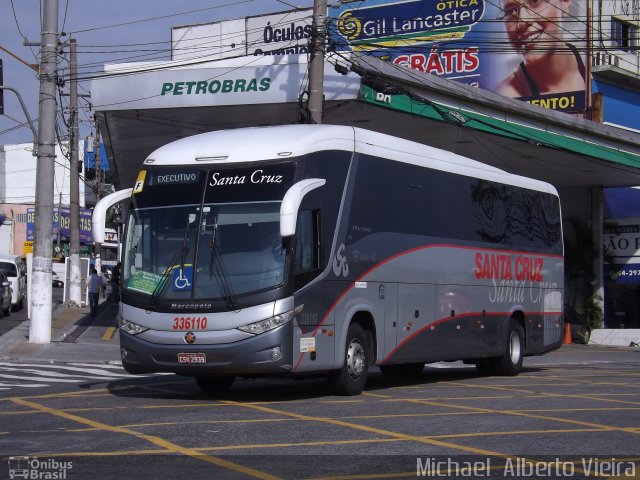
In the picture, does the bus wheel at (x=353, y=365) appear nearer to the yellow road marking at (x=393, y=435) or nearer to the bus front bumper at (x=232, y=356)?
the bus front bumper at (x=232, y=356)

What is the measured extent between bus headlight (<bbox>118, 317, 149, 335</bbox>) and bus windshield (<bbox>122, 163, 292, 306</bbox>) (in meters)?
0.45

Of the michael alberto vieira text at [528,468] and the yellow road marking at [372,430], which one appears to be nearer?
the michael alberto vieira text at [528,468]

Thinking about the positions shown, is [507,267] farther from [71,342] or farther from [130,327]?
[71,342]

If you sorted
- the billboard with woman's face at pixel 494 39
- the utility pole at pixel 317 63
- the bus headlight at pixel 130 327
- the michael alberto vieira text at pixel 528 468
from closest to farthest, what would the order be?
the michael alberto vieira text at pixel 528 468
the bus headlight at pixel 130 327
the utility pole at pixel 317 63
the billboard with woman's face at pixel 494 39

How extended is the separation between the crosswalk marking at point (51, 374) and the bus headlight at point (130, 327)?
111 inches

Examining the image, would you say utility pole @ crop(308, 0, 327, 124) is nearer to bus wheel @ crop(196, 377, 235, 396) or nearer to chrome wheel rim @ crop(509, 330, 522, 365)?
chrome wheel rim @ crop(509, 330, 522, 365)

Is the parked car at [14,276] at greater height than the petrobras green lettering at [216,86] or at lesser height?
lesser

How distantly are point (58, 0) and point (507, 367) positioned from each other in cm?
1399

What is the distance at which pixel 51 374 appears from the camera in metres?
18.7

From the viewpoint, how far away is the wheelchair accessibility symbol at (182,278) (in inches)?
520

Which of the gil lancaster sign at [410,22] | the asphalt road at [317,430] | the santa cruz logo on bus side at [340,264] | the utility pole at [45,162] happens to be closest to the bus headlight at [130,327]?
the asphalt road at [317,430]

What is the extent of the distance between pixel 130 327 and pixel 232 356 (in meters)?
1.59

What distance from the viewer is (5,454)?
909cm

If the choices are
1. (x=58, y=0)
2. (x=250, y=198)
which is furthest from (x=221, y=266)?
(x=58, y=0)
